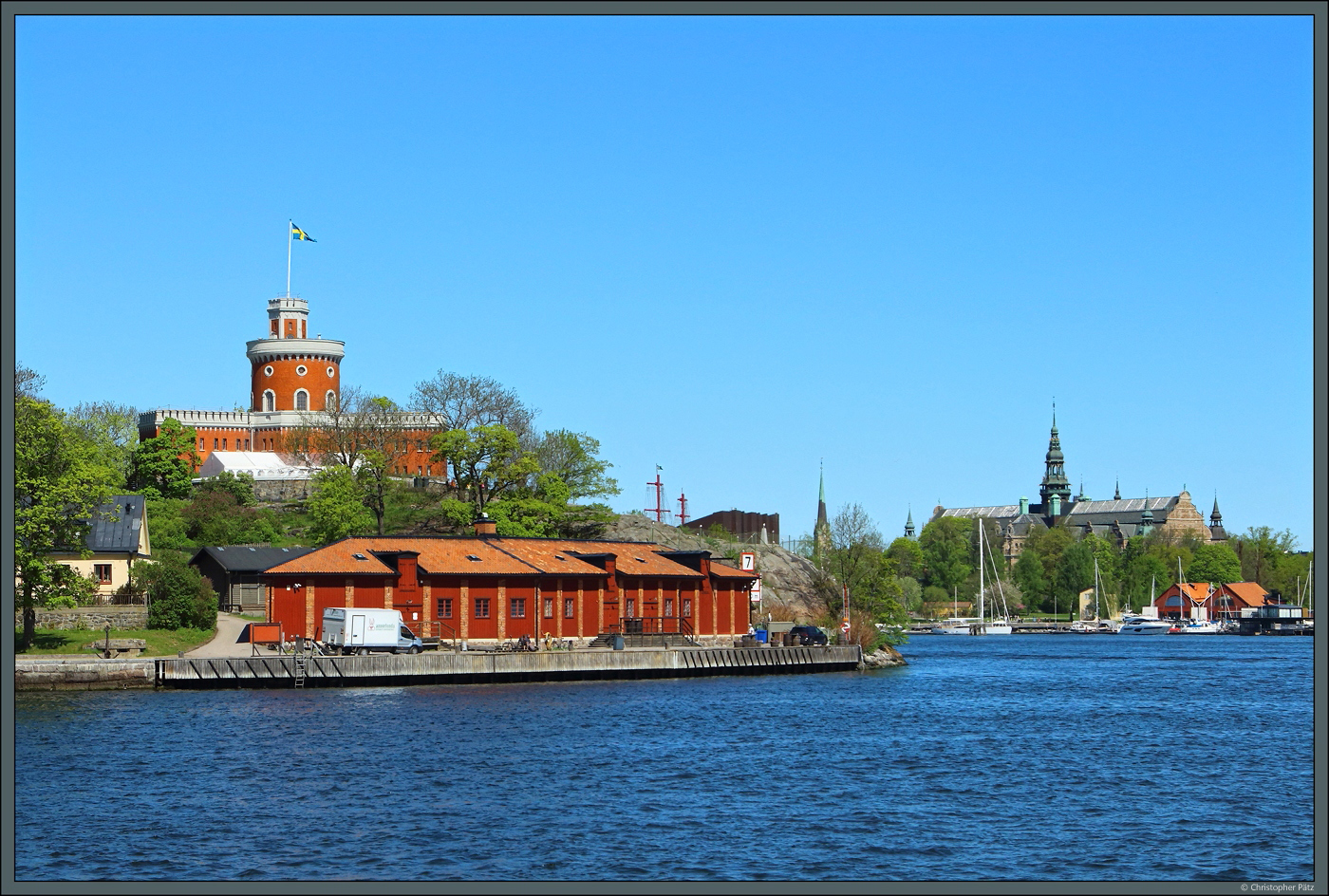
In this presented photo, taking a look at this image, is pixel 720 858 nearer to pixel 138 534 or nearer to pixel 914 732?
pixel 914 732

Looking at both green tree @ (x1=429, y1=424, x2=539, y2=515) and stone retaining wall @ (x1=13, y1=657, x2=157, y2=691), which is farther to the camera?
green tree @ (x1=429, y1=424, x2=539, y2=515)

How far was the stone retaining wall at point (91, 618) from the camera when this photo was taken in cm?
6612

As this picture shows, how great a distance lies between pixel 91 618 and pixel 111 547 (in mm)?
10127

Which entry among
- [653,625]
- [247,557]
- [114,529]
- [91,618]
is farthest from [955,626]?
[91,618]

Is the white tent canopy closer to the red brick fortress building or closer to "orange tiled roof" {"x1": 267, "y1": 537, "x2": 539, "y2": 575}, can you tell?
the red brick fortress building

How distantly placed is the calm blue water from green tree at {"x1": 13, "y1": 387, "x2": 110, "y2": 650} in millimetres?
6510

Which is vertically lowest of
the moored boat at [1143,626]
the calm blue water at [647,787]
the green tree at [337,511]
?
the calm blue water at [647,787]

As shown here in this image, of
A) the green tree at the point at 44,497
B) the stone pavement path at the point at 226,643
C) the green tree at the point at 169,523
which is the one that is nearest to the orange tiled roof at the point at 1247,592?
the green tree at the point at 169,523

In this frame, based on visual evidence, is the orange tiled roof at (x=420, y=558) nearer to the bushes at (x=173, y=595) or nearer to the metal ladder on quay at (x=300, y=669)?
the bushes at (x=173, y=595)

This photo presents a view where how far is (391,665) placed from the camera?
63375mm

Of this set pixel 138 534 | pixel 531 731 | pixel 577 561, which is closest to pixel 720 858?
pixel 531 731

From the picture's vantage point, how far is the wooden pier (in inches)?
2352

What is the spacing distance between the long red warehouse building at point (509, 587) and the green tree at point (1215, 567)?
128 m

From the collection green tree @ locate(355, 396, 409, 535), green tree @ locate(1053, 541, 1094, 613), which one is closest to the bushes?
green tree @ locate(355, 396, 409, 535)
